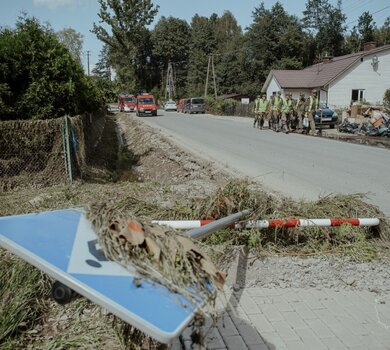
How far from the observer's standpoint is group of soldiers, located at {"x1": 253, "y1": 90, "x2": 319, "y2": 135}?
19661 mm

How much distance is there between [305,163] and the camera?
11.5 meters

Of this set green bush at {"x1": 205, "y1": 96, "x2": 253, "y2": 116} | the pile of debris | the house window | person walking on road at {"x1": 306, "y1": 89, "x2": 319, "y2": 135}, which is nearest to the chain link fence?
person walking on road at {"x1": 306, "y1": 89, "x2": 319, "y2": 135}

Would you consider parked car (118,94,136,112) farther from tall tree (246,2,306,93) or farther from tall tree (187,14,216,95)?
tall tree (187,14,216,95)

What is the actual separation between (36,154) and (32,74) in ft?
6.66

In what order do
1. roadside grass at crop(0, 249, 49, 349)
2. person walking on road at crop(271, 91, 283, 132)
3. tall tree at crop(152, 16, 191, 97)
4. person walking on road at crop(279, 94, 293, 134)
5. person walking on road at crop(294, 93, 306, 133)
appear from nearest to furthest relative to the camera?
roadside grass at crop(0, 249, 49, 349) → person walking on road at crop(294, 93, 306, 133) → person walking on road at crop(279, 94, 293, 134) → person walking on road at crop(271, 91, 283, 132) → tall tree at crop(152, 16, 191, 97)

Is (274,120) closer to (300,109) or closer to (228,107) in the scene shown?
(300,109)

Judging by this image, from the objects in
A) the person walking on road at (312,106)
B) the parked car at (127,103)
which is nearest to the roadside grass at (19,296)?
the person walking on road at (312,106)

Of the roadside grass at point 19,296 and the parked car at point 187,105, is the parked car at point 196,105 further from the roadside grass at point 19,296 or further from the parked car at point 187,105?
the roadside grass at point 19,296

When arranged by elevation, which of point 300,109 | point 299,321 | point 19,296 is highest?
point 300,109

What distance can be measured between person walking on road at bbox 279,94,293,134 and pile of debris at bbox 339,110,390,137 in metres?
3.16

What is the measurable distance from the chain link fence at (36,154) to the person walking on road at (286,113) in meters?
14.4

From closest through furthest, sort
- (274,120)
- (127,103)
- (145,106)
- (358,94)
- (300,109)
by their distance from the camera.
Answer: (300,109) < (274,120) < (358,94) < (145,106) < (127,103)

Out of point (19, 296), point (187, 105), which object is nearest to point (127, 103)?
point (187, 105)

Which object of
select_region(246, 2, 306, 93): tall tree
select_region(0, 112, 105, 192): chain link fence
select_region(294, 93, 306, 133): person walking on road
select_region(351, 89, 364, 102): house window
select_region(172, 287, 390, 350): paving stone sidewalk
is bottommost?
select_region(172, 287, 390, 350): paving stone sidewalk
